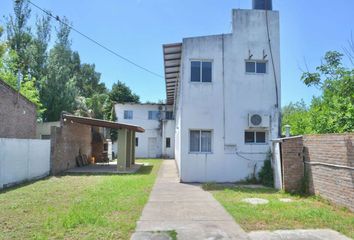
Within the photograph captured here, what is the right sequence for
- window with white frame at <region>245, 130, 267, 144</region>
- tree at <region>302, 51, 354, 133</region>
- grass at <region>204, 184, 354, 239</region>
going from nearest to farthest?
1. grass at <region>204, 184, 354, 239</region>
2. tree at <region>302, 51, 354, 133</region>
3. window with white frame at <region>245, 130, 267, 144</region>

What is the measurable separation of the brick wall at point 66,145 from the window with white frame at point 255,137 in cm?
948

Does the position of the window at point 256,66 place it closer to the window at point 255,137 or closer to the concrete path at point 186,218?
the window at point 255,137

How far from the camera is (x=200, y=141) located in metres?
15.0

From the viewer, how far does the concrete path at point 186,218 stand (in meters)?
6.71

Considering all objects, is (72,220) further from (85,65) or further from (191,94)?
(85,65)

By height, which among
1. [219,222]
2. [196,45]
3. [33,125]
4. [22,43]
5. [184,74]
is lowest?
[219,222]

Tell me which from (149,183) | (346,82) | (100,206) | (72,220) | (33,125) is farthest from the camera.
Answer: (33,125)

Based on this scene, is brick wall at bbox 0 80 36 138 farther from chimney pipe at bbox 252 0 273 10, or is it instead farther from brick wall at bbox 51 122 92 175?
chimney pipe at bbox 252 0 273 10

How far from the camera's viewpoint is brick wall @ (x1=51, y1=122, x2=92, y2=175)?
Answer: 58.3ft

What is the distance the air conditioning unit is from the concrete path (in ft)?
14.1

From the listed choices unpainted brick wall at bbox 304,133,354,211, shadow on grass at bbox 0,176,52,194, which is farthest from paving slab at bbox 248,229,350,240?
shadow on grass at bbox 0,176,52,194

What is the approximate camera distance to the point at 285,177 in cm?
1179

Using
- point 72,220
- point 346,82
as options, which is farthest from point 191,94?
point 72,220

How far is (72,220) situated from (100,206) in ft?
5.75
